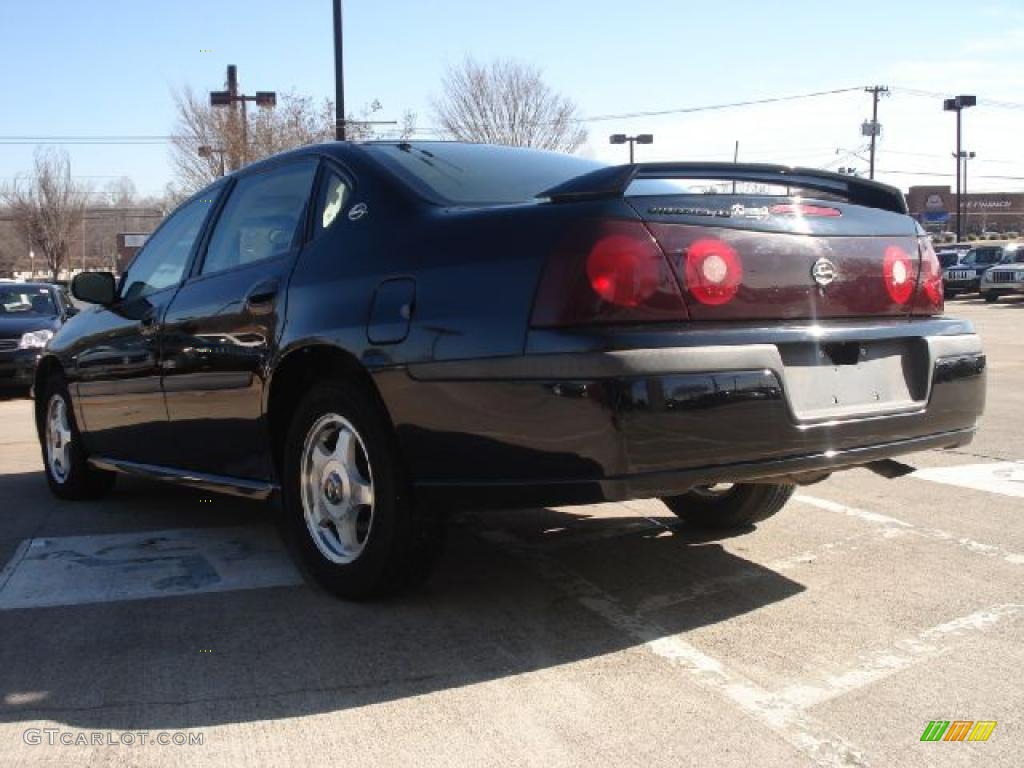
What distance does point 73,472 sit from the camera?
18.8 ft

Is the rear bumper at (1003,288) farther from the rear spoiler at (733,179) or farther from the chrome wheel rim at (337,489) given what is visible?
the chrome wheel rim at (337,489)

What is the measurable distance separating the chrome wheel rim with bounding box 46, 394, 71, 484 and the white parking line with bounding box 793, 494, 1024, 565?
4.09m

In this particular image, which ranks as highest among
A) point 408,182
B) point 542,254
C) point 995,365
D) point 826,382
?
point 408,182

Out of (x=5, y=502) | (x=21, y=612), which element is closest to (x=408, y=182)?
(x=21, y=612)

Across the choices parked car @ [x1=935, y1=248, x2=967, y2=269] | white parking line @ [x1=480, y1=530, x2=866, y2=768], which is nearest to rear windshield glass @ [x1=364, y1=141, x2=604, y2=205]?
white parking line @ [x1=480, y1=530, x2=866, y2=768]

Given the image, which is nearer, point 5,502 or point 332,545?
point 332,545

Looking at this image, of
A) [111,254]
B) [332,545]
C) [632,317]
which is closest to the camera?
[632,317]

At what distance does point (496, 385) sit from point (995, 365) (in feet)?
37.1

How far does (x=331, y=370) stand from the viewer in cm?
368

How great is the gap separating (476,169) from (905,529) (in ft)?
8.29

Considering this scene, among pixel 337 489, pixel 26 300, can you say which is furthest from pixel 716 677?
pixel 26 300

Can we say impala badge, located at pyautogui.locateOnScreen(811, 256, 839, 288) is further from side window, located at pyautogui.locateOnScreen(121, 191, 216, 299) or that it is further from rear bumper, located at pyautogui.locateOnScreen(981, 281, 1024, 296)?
rear bumper, located at pyautogui.locateOnScreen(981, 281, 1024, 296)

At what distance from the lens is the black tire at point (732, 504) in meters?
4.40

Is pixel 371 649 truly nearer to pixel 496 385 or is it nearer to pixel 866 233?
pixel 496 385
